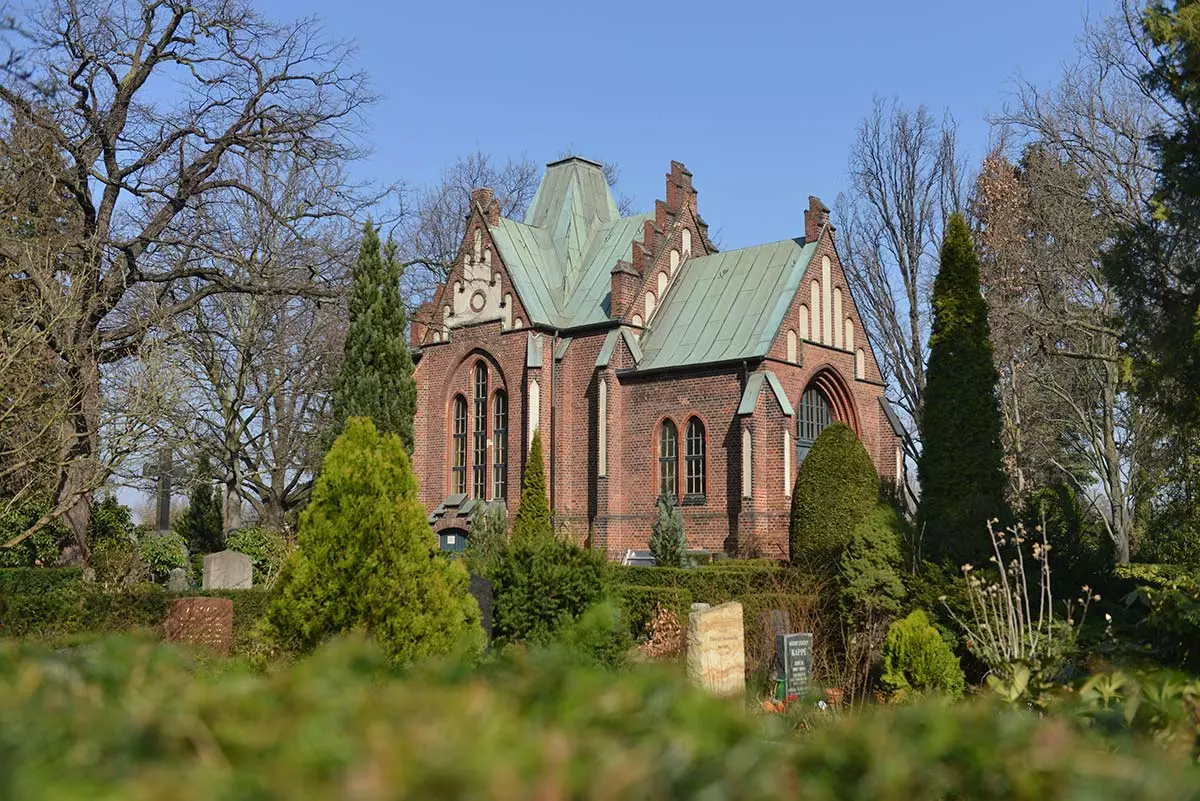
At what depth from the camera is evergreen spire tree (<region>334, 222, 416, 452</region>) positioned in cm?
2619

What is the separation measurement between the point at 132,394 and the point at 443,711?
1365 cm

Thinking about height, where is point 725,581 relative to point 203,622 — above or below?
above

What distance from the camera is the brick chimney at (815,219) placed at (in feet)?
93.2

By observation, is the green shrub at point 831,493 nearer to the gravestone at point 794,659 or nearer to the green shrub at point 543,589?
the gravestone at point 794,659

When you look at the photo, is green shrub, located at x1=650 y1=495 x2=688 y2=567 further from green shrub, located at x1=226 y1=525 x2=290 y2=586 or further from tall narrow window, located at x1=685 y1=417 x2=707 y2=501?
green shrub, located at x1=226 y1=525 x2=290 y2=586

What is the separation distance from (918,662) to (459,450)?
67.4 ft

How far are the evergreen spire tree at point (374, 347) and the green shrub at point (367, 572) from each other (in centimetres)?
1665

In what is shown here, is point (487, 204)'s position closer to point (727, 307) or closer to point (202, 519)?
point (727, 307)

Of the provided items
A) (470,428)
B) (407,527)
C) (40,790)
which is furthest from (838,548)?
(40,790)

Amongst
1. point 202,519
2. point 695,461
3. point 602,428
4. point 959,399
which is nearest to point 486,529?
point 602,428

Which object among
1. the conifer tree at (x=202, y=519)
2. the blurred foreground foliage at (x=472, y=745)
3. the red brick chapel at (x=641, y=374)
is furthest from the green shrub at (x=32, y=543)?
the blurred foreground foliage at (x=472, y=745)

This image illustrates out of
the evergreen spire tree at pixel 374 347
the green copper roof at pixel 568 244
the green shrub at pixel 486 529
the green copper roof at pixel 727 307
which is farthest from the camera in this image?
the green copper roof at pixel 568 244

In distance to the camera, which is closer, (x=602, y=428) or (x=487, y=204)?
(x=602, y=428)

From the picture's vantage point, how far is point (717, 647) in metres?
11.8
